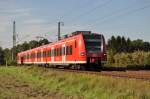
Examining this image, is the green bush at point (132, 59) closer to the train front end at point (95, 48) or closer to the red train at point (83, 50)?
the red train at point (83, 50)

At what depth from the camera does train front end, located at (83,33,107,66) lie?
3183 centimetres

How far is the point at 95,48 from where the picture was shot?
106 ft

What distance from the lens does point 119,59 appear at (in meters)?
50.8

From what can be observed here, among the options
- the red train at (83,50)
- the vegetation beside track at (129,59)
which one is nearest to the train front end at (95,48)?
the red train at (83,50)

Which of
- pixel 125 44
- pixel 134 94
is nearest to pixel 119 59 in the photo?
pixel 134 94

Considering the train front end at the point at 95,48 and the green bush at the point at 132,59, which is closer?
the train front end at the point at 95,48

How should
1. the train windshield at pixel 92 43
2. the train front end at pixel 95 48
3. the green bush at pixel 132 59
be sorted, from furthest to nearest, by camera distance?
the green bush at pixel 132 59 → the train windshield at pixel 92 43 → the train front end at pixel 95 48

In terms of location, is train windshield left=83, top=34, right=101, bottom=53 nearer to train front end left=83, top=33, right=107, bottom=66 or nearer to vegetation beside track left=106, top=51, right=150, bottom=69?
train front end left=83, top=33, right=107, bottom=66

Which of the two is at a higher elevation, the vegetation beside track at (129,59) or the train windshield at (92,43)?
the train windshield at (92,43)

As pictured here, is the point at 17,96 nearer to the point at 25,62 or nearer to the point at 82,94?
the point at 82,94

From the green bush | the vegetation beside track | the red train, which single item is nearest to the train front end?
the red train

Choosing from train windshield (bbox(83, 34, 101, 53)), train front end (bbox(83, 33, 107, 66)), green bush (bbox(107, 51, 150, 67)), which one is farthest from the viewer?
green bush (bbox(107, 51, 150, 67))

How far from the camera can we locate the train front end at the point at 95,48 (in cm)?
→ 3183

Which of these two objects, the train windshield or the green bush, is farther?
the green bush
